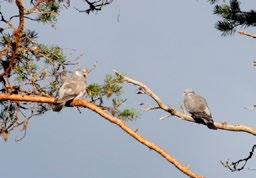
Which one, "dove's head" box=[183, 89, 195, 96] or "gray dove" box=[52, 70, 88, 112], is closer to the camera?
"gray dove" box=[52, 70, 88, 112]

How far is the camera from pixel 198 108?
233 inches

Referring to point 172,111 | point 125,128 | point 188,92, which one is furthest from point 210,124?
point 125,128

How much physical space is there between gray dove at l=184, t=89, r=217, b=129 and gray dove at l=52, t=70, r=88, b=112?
1.15 m

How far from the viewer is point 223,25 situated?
26.1ft

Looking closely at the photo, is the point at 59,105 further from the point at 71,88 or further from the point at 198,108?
the point at 198,108

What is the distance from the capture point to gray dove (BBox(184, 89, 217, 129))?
215 inches

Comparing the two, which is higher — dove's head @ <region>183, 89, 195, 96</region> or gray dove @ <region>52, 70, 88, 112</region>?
gray dove @ <region>52, 70, 88, 112</region>

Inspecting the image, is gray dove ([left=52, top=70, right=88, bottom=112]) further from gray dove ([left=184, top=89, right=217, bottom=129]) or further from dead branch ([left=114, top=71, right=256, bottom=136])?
gray dove ([left=184, top=89, right=217, bottom=129])

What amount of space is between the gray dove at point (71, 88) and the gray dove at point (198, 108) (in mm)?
1150

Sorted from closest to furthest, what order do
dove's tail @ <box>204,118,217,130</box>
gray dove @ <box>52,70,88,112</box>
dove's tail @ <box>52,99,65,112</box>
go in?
dove's tail @ <box>52,99,65,112</box> → gray dove @ <box>52,70,88,112</box> → dove's tail @ <box>204,118,217,130</box>

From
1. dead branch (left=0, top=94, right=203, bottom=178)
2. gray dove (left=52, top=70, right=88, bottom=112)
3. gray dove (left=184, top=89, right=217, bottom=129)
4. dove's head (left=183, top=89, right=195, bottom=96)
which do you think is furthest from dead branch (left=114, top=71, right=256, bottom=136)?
dove's head (left=183, top=89, right=195, bottom=96)

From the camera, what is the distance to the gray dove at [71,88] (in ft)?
14.8

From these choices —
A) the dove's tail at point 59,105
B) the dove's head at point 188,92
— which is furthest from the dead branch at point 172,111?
the dove's head at point 188,92

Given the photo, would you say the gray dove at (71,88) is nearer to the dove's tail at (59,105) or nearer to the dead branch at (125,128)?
the dove's tail at (59,105)
